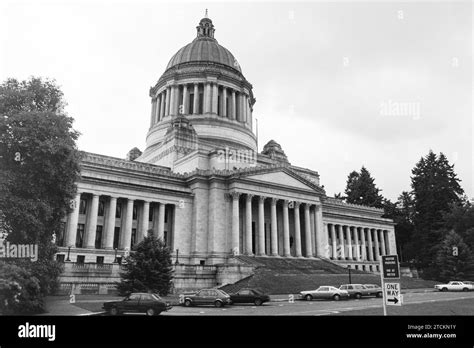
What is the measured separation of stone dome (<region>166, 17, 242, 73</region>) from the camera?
79.3 m

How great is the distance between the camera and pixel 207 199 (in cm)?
5484

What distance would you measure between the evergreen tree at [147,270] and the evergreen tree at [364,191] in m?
78.0

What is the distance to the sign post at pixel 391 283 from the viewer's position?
13.9 meters

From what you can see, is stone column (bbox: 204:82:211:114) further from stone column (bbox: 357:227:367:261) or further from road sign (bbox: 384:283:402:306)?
road sign (bbox: 384:283:402:306)

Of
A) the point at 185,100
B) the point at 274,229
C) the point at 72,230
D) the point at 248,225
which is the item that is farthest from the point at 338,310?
the point at 185,100

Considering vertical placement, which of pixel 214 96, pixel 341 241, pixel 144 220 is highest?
pixel 214 96

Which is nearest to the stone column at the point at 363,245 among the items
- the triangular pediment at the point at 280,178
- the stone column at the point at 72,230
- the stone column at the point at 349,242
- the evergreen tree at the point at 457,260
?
the stone column at the point at 349,242

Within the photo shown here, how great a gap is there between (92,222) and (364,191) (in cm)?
7592

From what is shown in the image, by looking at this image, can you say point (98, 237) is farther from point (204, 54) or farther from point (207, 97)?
point (204, 54)

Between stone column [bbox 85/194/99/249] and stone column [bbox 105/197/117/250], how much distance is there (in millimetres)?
1646

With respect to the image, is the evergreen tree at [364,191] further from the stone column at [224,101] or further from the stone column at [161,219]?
the stone column at [161,219]
